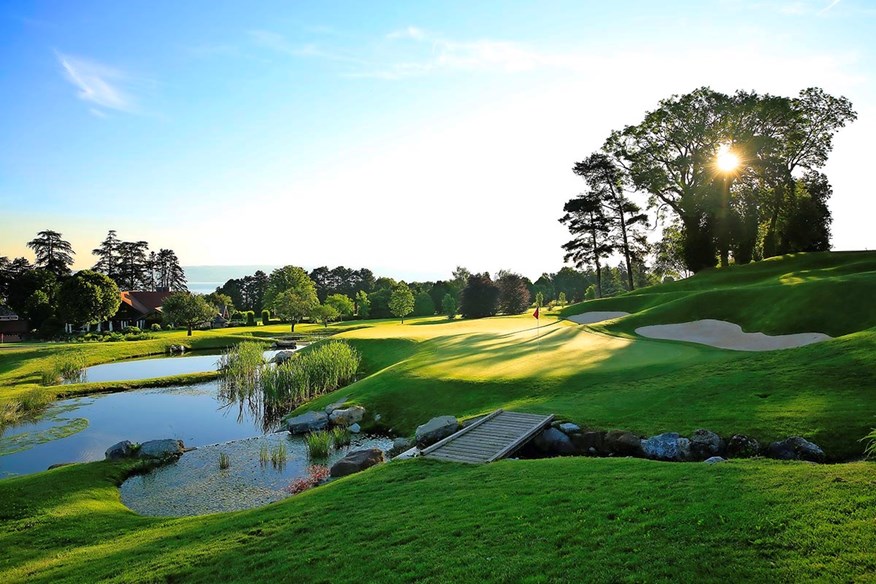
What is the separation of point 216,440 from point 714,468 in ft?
60.5

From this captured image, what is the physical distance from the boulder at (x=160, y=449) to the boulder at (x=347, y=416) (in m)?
5.58

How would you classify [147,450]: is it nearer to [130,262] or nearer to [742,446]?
[742,446]

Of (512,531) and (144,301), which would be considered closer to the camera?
(512,531)

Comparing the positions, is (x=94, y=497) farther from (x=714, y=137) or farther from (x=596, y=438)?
(x=714, y=137)

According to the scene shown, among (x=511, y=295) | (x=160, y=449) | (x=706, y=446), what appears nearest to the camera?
(x=706, y=446)

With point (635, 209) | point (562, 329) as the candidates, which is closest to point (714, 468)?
point (562, 329)

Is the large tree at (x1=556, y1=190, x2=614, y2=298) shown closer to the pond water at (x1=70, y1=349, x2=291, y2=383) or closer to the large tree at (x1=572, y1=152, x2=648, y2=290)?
the large tree at (x1=572, y1=152, x2=648, y2=290)

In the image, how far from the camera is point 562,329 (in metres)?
32.2

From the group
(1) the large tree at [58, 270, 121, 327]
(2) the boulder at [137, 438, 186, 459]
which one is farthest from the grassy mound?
(1) the large tree at [58, 270, 121, 327]

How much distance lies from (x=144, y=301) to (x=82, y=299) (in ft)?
96.2

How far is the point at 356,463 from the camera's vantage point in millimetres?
14211

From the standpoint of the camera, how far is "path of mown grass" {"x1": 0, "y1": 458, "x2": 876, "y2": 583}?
591cm

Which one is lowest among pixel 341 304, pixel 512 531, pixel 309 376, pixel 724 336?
pixel 309 376

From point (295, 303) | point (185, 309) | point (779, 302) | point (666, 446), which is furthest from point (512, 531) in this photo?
point (185, 309)
